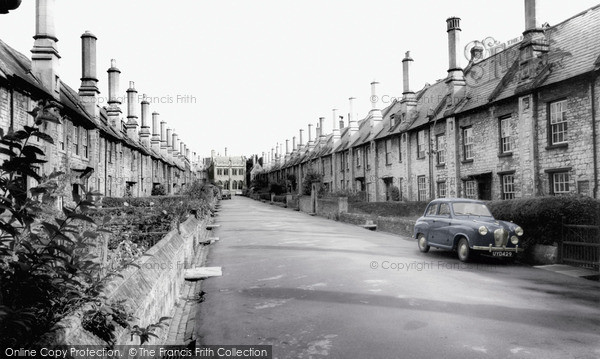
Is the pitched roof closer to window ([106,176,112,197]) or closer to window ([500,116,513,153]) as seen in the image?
window ([106,176,112,197])

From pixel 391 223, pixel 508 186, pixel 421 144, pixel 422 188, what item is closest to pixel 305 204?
pixel 422 188

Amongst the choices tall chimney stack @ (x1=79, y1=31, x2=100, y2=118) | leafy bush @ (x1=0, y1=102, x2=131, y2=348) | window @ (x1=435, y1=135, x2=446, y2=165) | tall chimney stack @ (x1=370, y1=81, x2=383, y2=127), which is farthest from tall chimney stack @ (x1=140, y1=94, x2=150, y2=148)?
leafy bush @ (x1=0, y1=102, x2=131, y2=348)

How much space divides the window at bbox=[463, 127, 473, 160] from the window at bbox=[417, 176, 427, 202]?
180 inches

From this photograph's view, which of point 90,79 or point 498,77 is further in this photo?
point 90,79

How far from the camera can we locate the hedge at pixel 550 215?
36.9 ft

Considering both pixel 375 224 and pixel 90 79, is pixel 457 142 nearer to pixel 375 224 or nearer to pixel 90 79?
pixel 375 224

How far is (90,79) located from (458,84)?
24267 mm

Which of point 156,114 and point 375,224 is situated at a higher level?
point 156,114

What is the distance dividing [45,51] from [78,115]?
3.64m

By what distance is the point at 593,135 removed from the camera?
1661 centimetres

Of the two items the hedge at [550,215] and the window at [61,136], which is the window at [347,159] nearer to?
the window at [61,136]

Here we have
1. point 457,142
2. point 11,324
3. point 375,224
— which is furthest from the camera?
point 457,142

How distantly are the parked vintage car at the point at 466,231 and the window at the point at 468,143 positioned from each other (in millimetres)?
11628

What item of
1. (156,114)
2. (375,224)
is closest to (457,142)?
(375,224)
